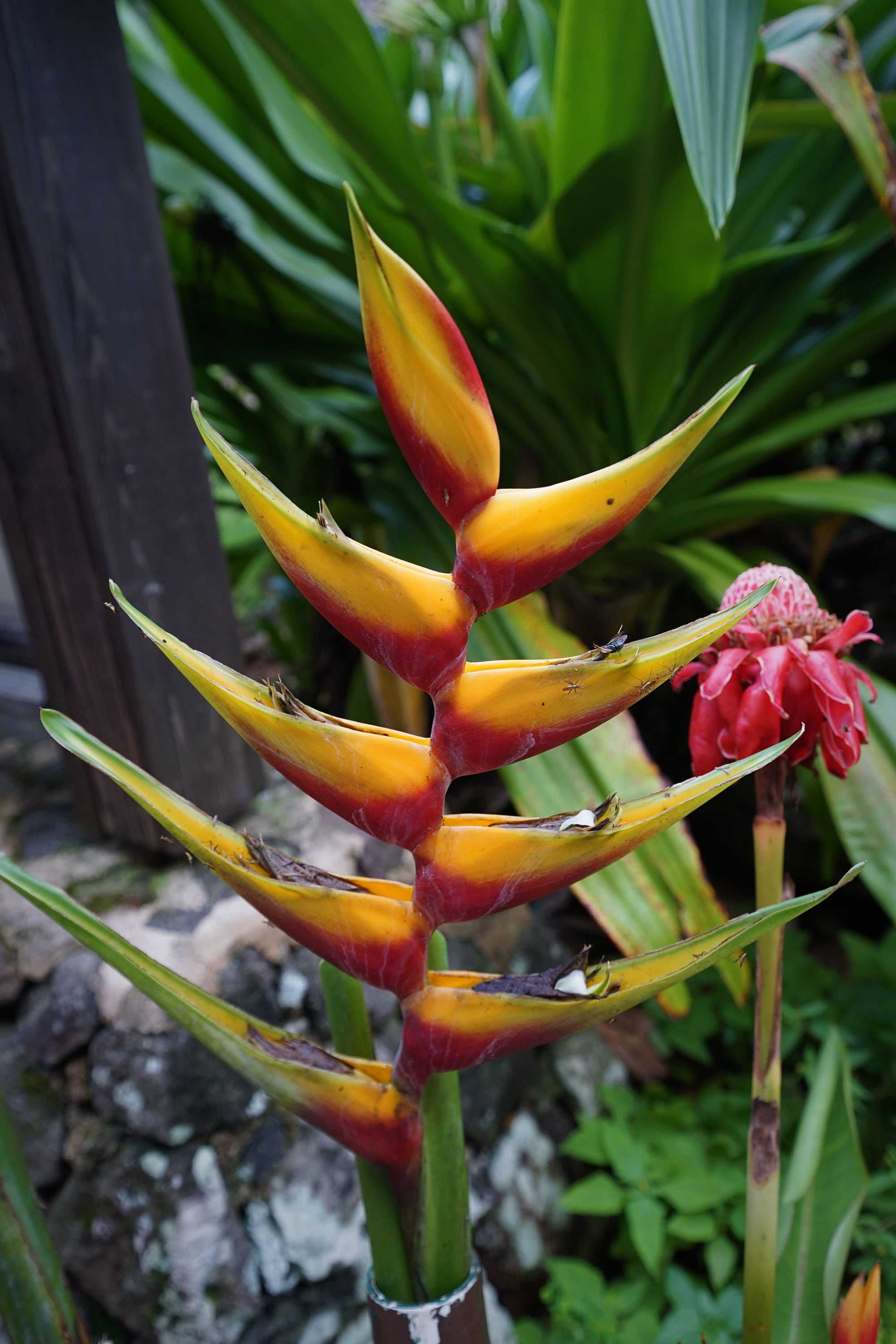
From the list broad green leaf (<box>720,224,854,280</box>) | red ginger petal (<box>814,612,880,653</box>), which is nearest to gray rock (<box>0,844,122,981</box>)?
red ginger petal (<box>814,612,880,653</box>)

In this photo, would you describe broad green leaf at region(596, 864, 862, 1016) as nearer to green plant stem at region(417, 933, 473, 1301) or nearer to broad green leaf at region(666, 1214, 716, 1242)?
green plant stem at region(417, 933, 473, 1301)

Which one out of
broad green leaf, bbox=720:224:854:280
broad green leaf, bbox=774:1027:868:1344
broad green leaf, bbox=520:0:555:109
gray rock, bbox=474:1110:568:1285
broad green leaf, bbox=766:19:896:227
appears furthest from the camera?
broad green leaf, bbox=520:0:555:109

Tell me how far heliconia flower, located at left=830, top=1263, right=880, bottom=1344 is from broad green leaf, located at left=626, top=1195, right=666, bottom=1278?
0.32 meters

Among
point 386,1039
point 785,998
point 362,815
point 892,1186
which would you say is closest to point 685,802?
point 362,815

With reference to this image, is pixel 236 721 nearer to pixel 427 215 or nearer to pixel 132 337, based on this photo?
pixel 132 337

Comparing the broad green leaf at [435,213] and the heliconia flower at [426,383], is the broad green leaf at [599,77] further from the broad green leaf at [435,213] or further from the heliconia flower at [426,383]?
the heliconia flower at [426,383]

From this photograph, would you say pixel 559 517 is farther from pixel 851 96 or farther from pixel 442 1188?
pixel 851 96

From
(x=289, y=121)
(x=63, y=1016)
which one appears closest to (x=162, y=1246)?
(x=63, y=1016)

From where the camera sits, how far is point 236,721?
293mm

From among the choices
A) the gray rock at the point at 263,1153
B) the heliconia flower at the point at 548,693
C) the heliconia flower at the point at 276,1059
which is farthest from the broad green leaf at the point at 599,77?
the gray rock at the point at 263,1153

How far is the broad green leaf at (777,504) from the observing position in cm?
98

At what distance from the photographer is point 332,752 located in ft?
0.93

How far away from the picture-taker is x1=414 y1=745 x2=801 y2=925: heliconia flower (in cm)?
30

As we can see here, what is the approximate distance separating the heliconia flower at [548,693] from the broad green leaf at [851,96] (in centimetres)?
64
